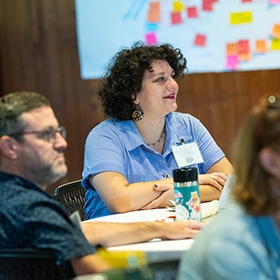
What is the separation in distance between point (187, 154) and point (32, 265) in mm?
1641

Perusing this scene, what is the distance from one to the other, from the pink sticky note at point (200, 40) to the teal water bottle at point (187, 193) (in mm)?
2708

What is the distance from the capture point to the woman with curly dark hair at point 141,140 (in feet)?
9.22

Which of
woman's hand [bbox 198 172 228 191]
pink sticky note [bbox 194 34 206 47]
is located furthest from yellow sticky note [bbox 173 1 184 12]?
woman's hand [bbox 198 172 228 191]

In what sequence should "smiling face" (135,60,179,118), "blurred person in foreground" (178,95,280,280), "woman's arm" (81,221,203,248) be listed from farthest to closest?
"smiling face" (135,60,179,118) → "woman's arm" (81,221,203,248) → "blurred person in foreground" (178,95,280,280)

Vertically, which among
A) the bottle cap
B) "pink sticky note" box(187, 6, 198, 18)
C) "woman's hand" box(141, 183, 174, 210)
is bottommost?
"woman's hand" box(141, 183, 174, 210)

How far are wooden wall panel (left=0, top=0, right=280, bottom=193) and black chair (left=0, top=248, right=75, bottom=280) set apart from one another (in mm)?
3340

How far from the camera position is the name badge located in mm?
3096

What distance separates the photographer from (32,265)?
1631mm

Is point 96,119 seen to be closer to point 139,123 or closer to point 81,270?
point 139,123

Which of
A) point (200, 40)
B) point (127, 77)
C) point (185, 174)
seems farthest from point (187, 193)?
point (200, 40)

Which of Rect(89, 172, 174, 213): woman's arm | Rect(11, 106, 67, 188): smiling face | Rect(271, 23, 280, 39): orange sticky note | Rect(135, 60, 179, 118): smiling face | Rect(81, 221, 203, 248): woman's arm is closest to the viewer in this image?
Rect(11, 106, 67, 188): smiling face

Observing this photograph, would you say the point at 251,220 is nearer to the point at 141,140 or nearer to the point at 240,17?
the point at 141,140

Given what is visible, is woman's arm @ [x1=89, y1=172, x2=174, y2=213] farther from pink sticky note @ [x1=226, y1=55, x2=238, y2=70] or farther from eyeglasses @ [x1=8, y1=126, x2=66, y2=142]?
pink sticky note @ [x1=226, y1=55, x2=238, y2=70]

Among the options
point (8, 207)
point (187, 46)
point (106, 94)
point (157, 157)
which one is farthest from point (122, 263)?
point (187, 46)
